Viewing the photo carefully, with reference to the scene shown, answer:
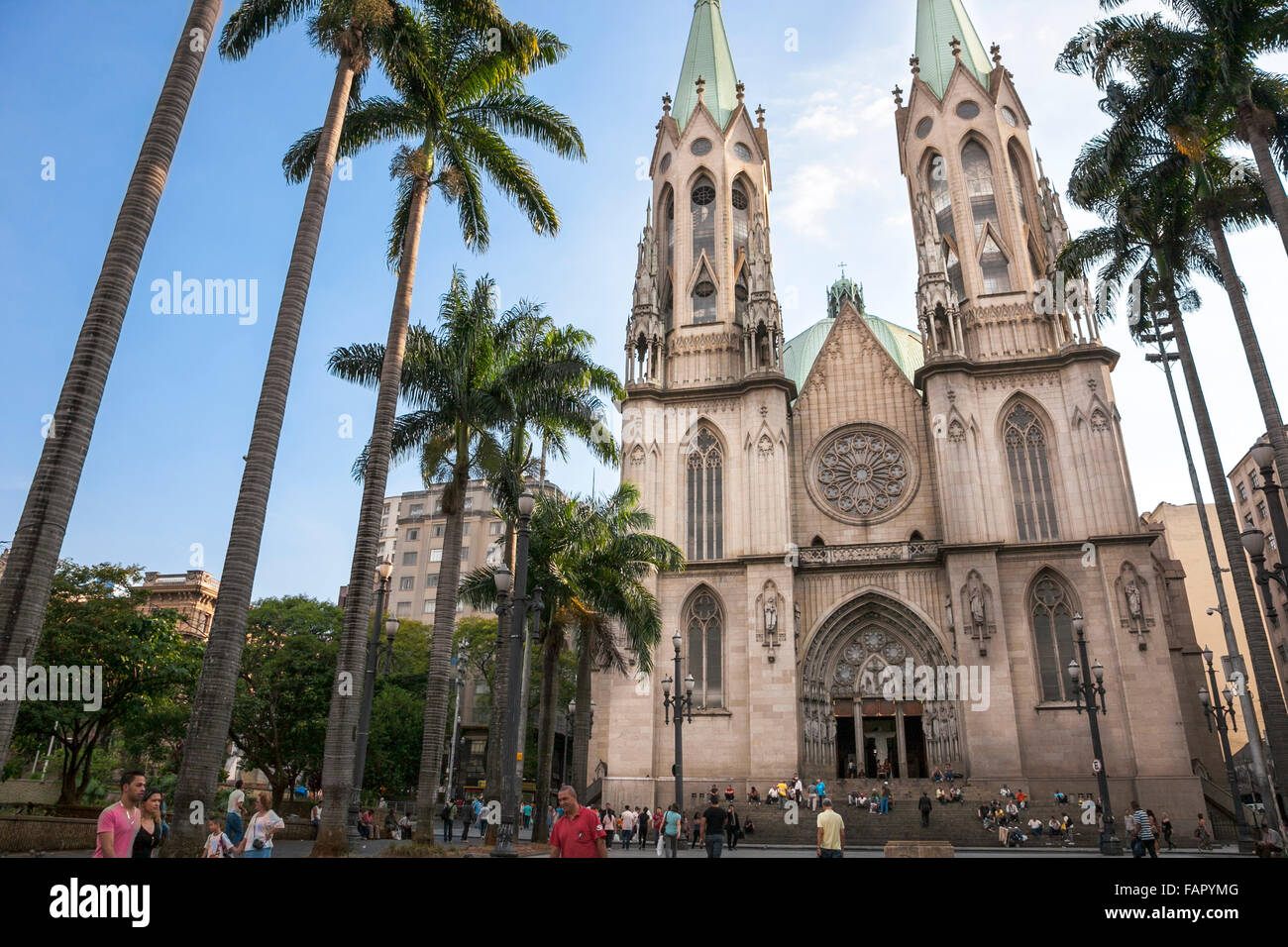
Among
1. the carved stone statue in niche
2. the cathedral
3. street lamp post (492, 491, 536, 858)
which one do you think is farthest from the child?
the carved stone statue in niche

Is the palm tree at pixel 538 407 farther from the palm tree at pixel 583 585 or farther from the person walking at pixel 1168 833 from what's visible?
the person walking at pixel 1168 833

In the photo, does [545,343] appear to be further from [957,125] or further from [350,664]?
[957,125]

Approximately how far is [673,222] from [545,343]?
75.2 ft

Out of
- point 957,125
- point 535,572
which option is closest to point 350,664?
point 535,572

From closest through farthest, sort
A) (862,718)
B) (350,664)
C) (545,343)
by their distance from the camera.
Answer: (350,664), (545,343), (862,718)

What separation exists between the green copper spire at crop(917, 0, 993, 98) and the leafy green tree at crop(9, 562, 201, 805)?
41.9m

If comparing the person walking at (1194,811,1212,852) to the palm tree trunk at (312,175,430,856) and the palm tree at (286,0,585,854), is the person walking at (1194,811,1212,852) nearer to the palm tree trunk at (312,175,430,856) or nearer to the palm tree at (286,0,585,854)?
the palm tree at (286,0,585,854)

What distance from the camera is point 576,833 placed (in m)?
7.65

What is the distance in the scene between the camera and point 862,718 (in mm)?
33812

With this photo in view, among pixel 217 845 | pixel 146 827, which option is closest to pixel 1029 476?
pixel 217 845

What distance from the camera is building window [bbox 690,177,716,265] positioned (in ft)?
138

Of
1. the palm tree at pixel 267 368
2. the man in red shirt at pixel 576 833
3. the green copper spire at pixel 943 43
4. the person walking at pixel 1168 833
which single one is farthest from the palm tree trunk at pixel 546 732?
the green copper spire at pixel 943 43

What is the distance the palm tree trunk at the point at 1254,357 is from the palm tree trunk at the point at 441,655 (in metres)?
17.5

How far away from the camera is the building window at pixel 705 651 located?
33906 mm
